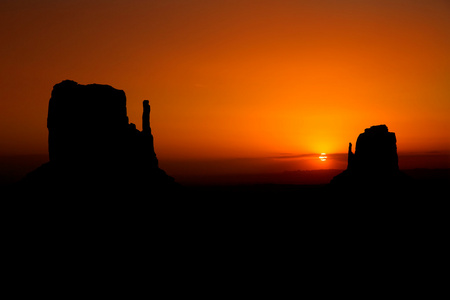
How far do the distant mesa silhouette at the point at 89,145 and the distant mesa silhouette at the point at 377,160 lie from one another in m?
60.0

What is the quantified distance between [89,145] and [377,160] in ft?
262

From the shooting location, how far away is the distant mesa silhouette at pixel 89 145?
74.8 metres

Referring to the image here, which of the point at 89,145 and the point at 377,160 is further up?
the point at 89,145

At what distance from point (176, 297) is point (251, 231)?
47611mm

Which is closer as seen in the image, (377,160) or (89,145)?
(89,145)

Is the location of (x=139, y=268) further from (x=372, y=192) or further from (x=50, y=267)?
(x=372, y=192)

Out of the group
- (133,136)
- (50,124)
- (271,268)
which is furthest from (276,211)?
(50,124)

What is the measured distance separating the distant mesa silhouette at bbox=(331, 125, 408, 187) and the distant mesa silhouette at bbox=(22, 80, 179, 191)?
197 ft

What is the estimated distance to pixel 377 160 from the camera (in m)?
118

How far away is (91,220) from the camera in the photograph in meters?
66.1

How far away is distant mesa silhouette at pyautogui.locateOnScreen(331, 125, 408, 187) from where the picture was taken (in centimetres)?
11662

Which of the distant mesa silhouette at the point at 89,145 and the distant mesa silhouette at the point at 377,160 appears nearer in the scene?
the distant mesa silhouette at the point at 89,145

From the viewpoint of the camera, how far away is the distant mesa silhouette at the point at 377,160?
383 ft

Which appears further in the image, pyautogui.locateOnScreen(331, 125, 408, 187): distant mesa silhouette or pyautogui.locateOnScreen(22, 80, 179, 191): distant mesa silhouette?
pyautogui.locateOnScreen(331, 125, 408, 187): distant mesa silhouette
